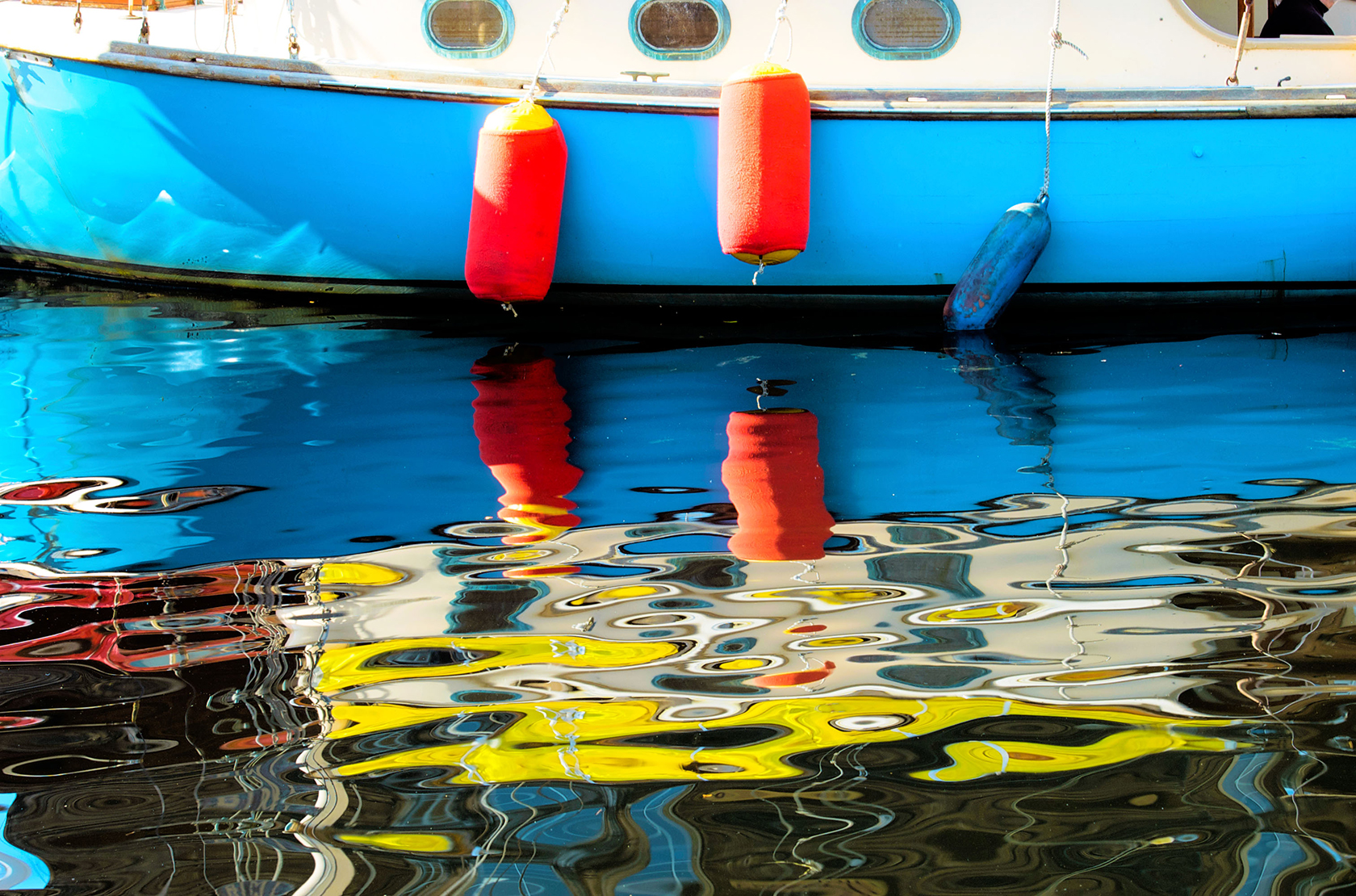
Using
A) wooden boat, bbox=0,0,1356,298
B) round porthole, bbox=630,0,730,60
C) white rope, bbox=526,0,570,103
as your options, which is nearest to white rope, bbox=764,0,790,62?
wooden boat, bbox=0,0,1356,298

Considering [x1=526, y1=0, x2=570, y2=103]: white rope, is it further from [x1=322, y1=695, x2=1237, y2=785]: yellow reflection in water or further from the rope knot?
[x1=322, y1=695, x2=1237, y2=785]: yellow reflection in water

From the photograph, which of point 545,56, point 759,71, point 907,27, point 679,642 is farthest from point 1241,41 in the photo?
Answer: point 679,642

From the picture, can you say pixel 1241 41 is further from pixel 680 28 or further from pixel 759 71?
pixel 680 28

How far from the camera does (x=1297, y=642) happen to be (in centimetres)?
214

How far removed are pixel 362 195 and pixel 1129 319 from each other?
3841 millimetres

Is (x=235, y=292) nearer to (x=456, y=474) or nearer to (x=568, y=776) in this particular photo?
(x=456, y=474)

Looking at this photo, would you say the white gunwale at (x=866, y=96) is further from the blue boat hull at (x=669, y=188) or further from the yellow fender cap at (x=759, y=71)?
the yellow fender cap at (x=759, y=71)

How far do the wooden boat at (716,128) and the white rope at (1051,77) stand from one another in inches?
1.5

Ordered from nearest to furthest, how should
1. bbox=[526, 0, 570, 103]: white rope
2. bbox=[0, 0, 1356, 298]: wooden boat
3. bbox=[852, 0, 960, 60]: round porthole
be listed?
bbox=[526, 0, 570, 103]: white rope, bbox=[0, 0, 1356, 298]: wooden boat, bbox=[852, 0, 960, 60]: round porthole

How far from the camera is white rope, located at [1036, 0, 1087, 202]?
18.2ft

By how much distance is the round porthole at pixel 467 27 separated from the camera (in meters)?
5.84

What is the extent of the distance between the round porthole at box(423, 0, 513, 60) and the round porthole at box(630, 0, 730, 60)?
25.4 inches

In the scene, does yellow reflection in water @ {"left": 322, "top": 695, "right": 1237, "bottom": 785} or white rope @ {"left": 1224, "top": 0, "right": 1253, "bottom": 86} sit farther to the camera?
white rope @ {"left": 1224, "top": 0, "right": 1253, "bottom": 86}

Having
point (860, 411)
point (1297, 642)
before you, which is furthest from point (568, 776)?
point (860, 411)
